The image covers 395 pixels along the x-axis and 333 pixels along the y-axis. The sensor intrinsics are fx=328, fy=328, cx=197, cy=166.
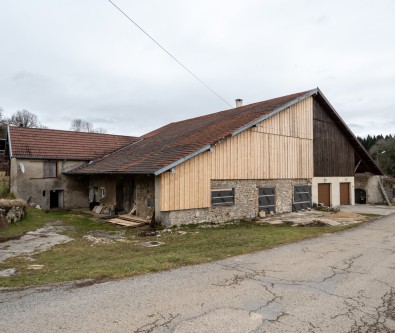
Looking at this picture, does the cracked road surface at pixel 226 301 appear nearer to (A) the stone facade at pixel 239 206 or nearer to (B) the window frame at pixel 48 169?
(A) the stone facade at pixel 239 206

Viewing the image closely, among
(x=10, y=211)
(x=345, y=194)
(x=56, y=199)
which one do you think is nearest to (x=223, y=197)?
(x=10, y=211)

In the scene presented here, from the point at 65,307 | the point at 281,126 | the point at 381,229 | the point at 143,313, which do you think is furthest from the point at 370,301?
the point at 281,126

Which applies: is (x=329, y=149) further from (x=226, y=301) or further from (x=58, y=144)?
(x=58, y=144)

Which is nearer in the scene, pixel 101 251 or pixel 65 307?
pixel 65 307

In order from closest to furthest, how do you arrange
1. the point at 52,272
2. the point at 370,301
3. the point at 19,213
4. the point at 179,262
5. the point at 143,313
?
1. the point at 143,313
2. the point at 370,301
3. the point at 52,272
4. the point at 179,262
5. the point at 19,213

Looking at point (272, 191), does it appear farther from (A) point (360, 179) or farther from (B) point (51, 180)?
(B) point (51, 180)

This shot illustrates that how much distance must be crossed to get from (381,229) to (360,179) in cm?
1489

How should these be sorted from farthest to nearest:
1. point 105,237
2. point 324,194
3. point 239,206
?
point 324,194, point 239,206, point 105,237

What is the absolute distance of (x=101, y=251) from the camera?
9.85m

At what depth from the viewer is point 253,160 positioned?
17.4 m

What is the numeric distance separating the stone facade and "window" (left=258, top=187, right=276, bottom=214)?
0.23 meters

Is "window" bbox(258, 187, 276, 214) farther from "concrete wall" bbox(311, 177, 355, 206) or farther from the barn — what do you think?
"concrete wall" bbox(311, 177, 355, 206)

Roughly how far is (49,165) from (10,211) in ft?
29.3

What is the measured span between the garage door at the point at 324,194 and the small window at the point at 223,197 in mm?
8301
